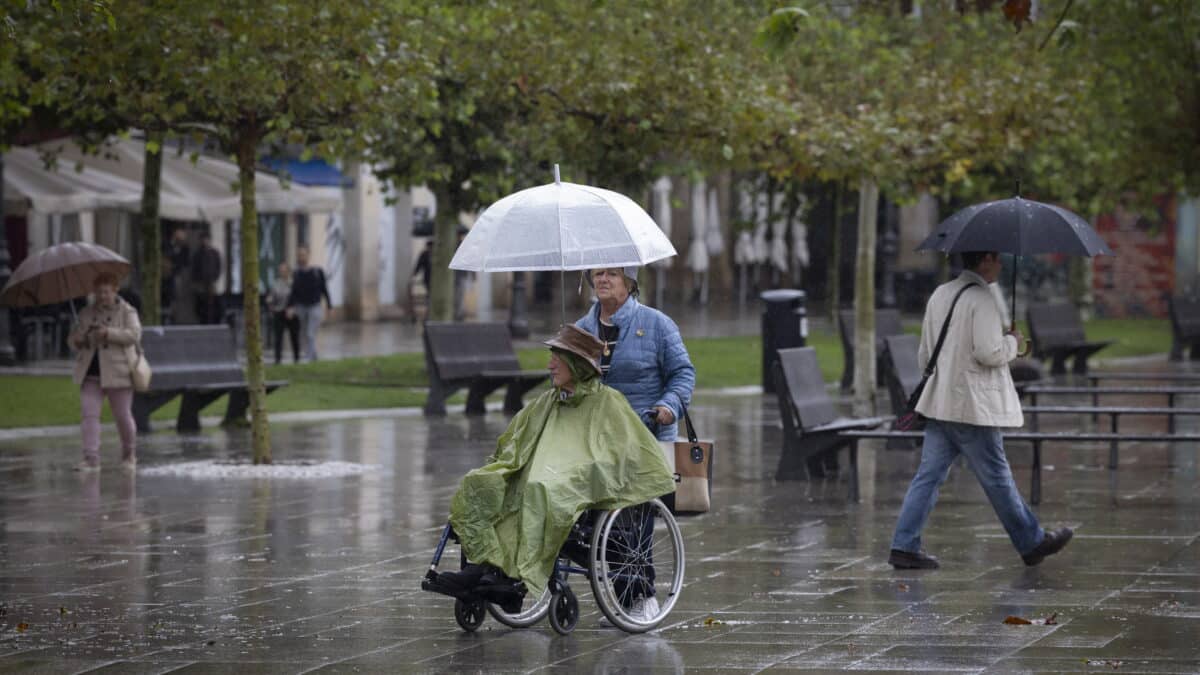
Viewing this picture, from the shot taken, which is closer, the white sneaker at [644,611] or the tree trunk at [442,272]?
the white sneaker at [644,611]

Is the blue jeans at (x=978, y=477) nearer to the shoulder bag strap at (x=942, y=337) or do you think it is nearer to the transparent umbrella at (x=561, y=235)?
the shoulder bag strap at (x=942, y=337)

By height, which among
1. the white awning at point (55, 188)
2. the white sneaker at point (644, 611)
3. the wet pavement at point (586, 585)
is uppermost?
the white awning at point (55, 188)

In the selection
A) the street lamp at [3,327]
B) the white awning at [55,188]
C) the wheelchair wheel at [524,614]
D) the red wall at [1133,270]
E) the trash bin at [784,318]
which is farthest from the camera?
the red wall at [1133,270]

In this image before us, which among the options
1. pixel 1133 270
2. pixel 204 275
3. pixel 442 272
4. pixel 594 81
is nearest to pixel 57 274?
pixel 594 81

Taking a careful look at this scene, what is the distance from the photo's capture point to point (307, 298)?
28.2m

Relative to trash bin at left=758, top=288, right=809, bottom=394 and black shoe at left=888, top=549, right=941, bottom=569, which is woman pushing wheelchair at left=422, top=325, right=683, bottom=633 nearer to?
black shoe at left=888, top=549, right=941, bottom=569

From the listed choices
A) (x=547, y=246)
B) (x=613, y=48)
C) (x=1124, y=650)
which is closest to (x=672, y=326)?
(x=547, y=246)

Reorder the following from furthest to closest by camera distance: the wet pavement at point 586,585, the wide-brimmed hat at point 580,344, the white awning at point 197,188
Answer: the white awning at point 197,188
the wide-brimmed hat at point 580,344
the wet pavement at point 586,585

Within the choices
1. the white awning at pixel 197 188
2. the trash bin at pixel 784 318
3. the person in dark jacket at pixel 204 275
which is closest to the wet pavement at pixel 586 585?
the trash bin at pixel 784 318

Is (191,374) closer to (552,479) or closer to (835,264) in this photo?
(552,479)

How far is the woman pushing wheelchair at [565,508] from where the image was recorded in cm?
799

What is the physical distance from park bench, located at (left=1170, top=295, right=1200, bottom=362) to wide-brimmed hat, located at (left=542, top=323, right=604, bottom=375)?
955 inches

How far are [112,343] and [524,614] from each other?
26.3 feet

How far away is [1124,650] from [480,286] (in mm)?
42396
